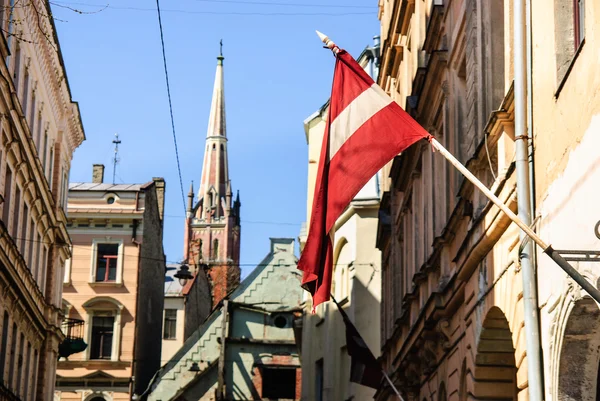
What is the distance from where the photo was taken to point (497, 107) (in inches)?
588

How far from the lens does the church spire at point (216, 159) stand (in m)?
167

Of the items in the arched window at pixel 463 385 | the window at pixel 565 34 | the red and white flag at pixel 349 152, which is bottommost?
the arched window at pixel 463 385

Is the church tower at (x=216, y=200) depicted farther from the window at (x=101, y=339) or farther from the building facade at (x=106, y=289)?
the window at (x=101, y=339)

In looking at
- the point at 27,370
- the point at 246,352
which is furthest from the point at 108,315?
the point at 27,370

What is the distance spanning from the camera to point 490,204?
46.0ft

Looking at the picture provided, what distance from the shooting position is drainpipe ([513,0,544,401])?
12008mm

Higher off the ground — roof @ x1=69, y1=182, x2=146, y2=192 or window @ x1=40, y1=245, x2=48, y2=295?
roof @ x1=69, y1=182, x2=146, y2=192

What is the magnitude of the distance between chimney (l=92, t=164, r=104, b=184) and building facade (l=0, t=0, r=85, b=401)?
18070 millimetres

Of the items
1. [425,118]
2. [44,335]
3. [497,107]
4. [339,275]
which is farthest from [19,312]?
[497,107]

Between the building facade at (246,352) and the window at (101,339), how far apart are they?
3220 millimetres

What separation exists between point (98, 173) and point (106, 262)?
917 centimetres

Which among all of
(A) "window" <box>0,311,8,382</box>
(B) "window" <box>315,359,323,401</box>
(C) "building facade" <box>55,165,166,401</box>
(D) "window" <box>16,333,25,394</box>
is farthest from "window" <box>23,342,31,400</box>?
(C) "building facade" <box>55,165,166,401</box>

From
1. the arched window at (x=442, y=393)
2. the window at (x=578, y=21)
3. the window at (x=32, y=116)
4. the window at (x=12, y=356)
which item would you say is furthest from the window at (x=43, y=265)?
the window at (x=578, y=21)

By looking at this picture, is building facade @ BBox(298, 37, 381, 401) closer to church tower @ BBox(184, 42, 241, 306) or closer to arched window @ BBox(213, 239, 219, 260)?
arched window @ BBox(213, 239, 219, 260)
